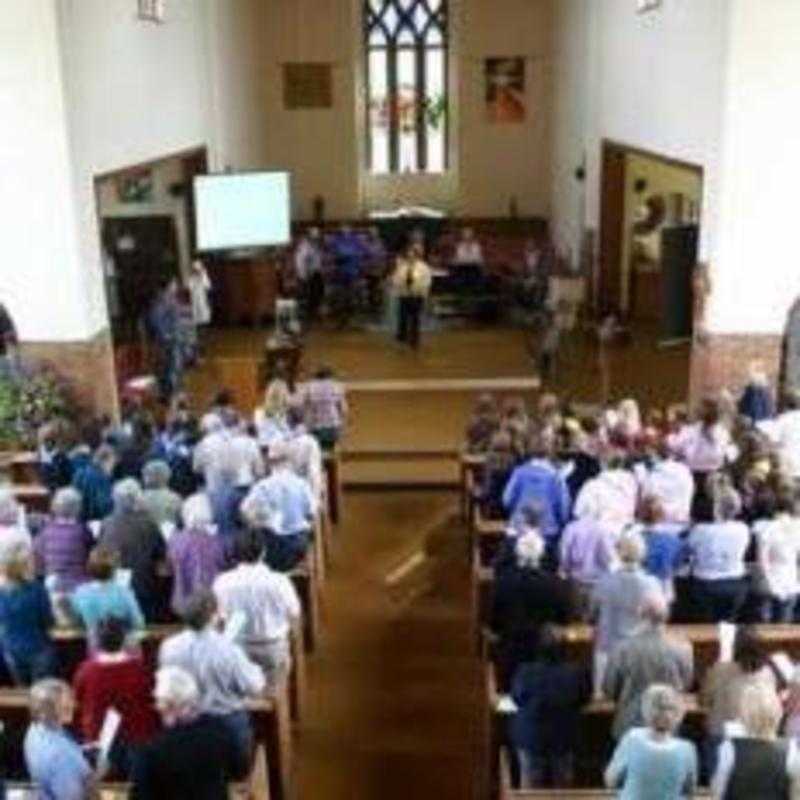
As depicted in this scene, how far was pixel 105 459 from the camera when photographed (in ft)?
28.5

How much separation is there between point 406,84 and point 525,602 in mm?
16597

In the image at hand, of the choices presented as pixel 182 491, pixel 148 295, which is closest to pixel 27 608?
pixel 182 491

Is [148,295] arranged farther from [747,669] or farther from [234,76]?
[747,669]

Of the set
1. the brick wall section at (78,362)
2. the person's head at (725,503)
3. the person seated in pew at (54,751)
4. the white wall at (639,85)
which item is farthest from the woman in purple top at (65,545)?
the white wall at (639,85)

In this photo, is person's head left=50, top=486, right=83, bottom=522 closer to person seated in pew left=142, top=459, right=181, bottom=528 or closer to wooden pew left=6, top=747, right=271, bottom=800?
person seated in pew left=142, top=459, right=181, bottom=528

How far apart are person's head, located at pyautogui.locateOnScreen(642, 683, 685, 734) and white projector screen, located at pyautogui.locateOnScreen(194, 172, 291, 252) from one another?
11349 mm

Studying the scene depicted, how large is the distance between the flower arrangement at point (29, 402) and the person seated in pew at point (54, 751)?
6.47 m

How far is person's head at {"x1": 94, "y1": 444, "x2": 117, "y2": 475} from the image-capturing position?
8.66 metres

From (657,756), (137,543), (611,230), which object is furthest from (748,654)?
(611,230)

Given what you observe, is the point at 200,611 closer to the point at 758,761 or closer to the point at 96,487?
the point at 758,761

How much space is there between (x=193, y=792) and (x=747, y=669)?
2.32m

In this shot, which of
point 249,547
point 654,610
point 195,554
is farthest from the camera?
point 195,554

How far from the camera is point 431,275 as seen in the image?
18172 mm

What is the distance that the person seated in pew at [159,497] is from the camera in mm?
7936
